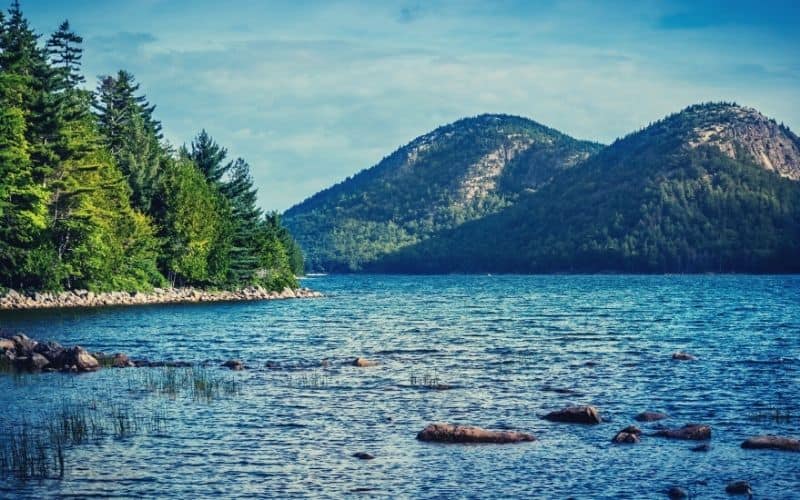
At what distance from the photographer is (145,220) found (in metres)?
94.6

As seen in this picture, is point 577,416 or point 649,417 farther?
point 649,417

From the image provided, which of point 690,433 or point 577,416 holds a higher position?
point 577,416

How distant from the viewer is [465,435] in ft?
77.0

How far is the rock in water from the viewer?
923 inches

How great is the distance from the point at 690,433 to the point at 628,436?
6.69ft

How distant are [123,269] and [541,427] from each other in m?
73.2

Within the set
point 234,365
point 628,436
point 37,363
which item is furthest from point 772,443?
point 37,363

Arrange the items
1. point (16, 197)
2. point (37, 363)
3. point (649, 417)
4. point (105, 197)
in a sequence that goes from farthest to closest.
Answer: point (105, 197) → point (16, 197) → point (37, 363) → point (649, 417)

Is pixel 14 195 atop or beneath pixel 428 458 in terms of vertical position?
atop

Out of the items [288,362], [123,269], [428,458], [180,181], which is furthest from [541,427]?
[180,181]

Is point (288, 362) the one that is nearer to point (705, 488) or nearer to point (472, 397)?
point (472, 397)

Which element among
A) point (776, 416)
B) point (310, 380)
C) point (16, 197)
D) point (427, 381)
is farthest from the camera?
point (16, 197)

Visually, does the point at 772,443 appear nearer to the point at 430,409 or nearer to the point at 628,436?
the point at 628,436

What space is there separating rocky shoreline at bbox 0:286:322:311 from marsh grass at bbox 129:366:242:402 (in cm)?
3957
